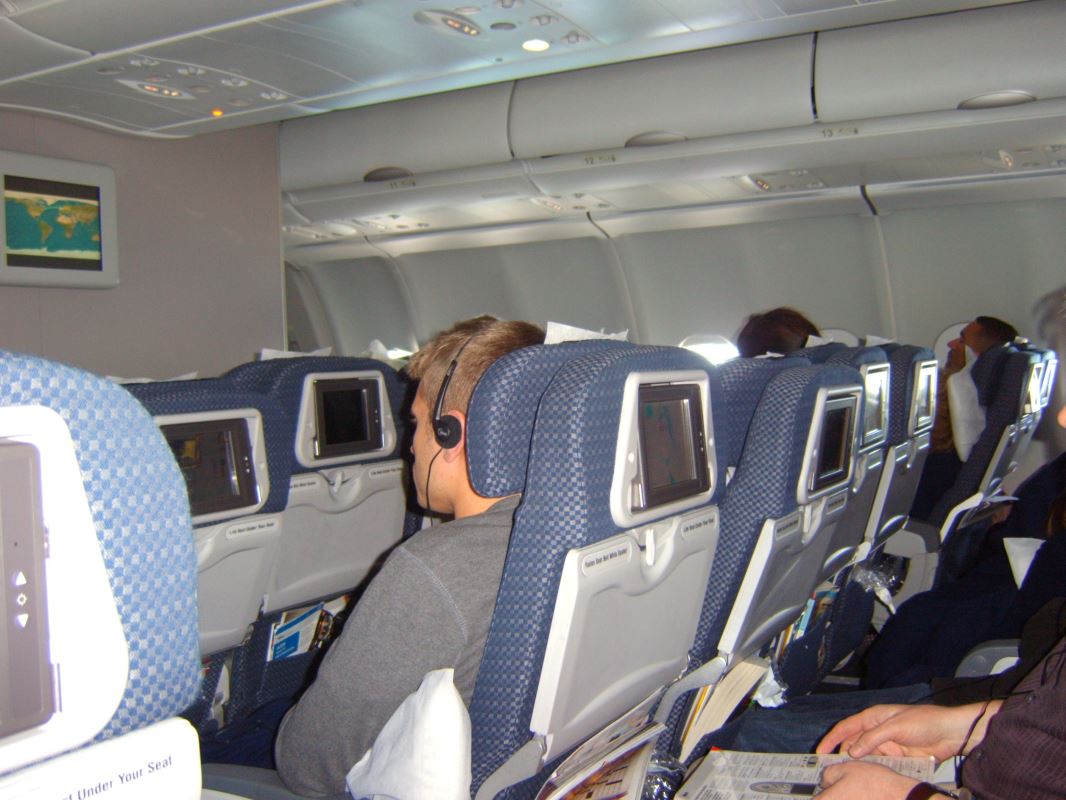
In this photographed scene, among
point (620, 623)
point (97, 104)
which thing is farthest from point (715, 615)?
point (97, 104)

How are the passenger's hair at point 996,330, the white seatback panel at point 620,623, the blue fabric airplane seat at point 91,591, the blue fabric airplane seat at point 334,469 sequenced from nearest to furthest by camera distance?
the blue fabric airplane seat at point 91,591 < the white seatback panel at point 620,623 < the blue fabric airplane seat at point 334,469 < the passenger's hair at point 996,330

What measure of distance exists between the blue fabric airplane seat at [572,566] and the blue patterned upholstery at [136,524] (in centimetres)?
78

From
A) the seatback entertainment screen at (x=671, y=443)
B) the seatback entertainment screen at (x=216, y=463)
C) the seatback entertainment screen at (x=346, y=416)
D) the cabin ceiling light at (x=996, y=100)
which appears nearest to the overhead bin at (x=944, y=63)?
the cabin ceiling light at (x=996, y=100)

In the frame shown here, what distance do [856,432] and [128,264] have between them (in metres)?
4.37

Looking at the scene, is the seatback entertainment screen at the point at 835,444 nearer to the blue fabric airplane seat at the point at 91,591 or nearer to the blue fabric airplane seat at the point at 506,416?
the blue fabric airplane seat at the point at 506,416

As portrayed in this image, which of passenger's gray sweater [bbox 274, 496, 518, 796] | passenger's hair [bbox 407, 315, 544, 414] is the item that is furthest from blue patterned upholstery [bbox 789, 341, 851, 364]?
passenger's gray sweater [bbox 274, 496, 518, 796]

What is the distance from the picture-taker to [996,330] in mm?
6703

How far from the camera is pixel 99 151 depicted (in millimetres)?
5406

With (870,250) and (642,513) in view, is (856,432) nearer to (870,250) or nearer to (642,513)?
(642,513)

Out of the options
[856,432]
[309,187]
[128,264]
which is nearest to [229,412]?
[856,432]

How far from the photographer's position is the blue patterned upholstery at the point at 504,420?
166 centimetres

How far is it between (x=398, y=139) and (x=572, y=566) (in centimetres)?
506

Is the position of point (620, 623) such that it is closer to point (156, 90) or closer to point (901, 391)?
point (901, 391)

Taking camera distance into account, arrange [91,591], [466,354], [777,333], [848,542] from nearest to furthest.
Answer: [91,591]
[466,354]
[848,542]
[777,333]
